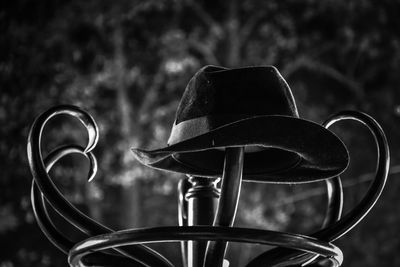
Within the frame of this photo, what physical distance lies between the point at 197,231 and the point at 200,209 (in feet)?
0.50

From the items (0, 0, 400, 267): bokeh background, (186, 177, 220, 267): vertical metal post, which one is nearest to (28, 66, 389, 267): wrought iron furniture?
(186, 177, 220, 267): vertical metal post

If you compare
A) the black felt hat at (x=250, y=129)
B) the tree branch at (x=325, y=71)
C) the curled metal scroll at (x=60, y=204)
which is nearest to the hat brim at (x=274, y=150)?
the black felt hat at (x=250, y=129)

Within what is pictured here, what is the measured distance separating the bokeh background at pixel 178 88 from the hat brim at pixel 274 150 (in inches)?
80.0

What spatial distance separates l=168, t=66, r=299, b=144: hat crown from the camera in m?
0.75

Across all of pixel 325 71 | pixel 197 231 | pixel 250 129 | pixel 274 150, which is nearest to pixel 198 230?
pixel 197 231

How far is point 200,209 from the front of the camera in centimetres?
78

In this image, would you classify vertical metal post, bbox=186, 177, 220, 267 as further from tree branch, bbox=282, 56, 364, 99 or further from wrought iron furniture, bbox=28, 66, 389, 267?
tree branch, bbox=282, 56, 364, 99

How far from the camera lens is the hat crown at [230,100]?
0.75 m

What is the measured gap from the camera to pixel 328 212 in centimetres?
88

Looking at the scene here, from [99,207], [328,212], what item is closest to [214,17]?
[99,207]

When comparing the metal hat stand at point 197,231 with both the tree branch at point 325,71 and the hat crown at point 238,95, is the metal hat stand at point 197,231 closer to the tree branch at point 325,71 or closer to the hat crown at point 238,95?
the hat crown at point 238,95

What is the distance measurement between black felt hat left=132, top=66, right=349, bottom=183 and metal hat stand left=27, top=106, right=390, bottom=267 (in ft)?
0.14

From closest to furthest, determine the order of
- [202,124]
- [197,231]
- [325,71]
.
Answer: [197,231] < [202,124] < [325,71]

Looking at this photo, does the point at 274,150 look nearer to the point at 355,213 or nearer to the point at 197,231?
the point at 355,213
